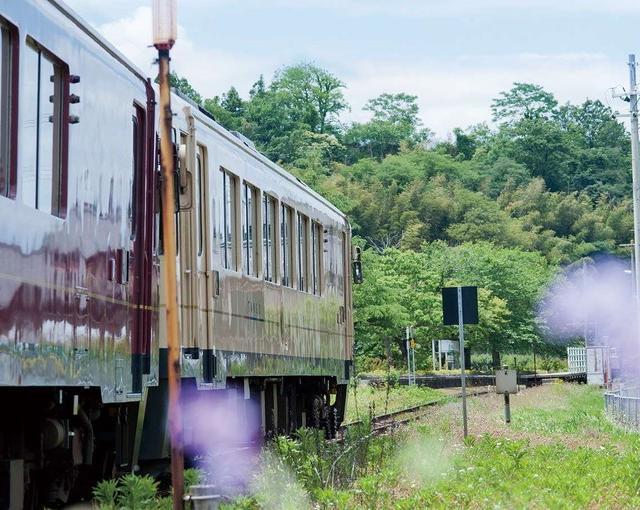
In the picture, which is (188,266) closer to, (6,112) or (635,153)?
(6,112)

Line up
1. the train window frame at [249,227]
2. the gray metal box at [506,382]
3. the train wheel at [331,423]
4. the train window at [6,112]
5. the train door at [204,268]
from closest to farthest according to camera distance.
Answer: the train window at [6,112], the train door at [204,268], the train window frame at [249,227], the train wheel at [331,423], the gray metal box at [506,382]

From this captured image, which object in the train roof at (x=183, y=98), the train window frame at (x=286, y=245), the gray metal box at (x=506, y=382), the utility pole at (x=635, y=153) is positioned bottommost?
the gray metal box at (x=506, y=382)

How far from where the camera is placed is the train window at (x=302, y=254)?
58.8ft

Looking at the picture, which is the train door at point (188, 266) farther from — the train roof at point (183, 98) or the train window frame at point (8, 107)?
the train window frame at point (8, 107)

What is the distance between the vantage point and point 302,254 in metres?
18.1

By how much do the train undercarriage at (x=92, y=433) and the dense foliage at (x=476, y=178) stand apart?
199 feet

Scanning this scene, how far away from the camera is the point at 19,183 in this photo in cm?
791

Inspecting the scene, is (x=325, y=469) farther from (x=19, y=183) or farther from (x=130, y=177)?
(x=19, y=183)

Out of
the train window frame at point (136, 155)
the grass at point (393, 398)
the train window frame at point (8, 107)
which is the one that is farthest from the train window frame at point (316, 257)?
the grass at point (393, 398)

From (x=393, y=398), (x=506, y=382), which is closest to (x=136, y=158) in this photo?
(x=506, y=382)

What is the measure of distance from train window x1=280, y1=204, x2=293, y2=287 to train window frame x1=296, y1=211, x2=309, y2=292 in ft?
1.37

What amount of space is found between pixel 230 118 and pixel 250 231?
386 ft

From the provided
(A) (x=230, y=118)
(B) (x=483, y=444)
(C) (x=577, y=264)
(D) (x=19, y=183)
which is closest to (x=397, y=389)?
(B) (x=483, y=444)

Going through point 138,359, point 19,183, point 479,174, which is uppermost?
point 479,174
